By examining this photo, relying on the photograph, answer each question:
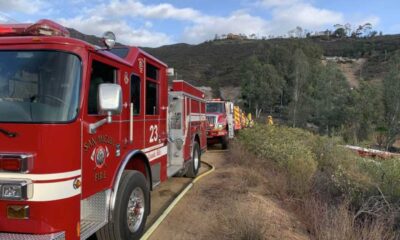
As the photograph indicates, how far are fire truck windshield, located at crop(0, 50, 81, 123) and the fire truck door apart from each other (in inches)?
10.6

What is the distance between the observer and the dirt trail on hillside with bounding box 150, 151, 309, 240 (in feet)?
21.8

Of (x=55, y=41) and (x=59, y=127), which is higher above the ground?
(x=55, y=41)

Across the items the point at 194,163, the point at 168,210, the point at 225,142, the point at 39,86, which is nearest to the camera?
the point at 39,86

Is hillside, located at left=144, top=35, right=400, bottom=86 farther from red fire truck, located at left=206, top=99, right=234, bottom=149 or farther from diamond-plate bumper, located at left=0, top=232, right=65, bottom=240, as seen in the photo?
diamond-plate bumper, located at left=0, top=232, right=65, bottom=240

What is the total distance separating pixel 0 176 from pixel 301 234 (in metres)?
4.54

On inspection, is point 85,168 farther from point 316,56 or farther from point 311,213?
point 316,56

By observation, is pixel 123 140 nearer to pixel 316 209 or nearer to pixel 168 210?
→ pixel 168 210

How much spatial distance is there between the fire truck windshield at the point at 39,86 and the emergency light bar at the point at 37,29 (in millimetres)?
429

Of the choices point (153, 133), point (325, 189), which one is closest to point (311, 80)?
point (325, 189)

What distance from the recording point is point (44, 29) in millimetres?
5273

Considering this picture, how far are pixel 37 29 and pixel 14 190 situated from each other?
1847 millimetres

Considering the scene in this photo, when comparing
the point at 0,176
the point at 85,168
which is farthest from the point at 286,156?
the point at 0,176

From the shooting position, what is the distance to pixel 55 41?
16.2 ft

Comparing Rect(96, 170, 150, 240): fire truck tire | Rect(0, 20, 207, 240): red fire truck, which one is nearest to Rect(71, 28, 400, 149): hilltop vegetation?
Rect(0, 20, 207, 240): red fire truck
